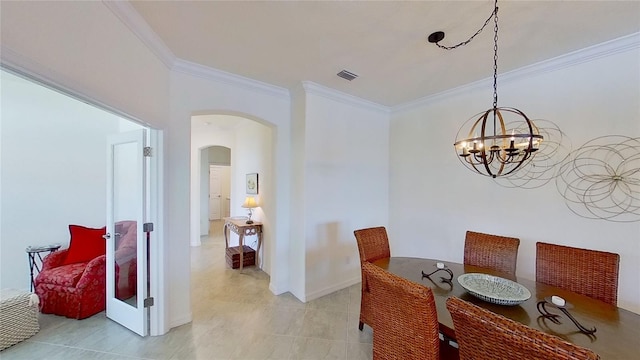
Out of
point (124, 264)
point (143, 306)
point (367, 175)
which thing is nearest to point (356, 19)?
point (367, 175)

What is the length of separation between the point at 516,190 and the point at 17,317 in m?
5.09

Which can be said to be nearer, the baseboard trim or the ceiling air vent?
the ceiling air vent

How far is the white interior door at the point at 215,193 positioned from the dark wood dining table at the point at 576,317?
8789mm

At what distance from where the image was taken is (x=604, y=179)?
7.20ft

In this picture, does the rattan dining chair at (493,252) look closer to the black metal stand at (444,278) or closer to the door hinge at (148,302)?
the black metal stand at (444,278)

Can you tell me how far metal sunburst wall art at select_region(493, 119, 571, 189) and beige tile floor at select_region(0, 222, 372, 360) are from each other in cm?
235

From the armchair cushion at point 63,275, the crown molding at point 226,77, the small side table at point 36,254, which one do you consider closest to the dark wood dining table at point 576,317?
the crown molding at point 226,77

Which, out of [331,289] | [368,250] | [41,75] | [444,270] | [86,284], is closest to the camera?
[41,75]

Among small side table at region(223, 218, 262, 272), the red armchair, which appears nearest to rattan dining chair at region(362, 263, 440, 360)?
the red armchair

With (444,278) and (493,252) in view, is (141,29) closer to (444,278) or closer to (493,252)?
(444,278)

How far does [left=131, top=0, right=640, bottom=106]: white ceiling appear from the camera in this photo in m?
1.75

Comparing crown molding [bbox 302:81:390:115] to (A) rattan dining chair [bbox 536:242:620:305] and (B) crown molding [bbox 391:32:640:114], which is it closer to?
(B) crown molding [bbox 391:32:640:114]

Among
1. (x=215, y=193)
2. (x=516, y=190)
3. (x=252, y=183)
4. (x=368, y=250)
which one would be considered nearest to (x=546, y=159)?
(x=516, y=190)

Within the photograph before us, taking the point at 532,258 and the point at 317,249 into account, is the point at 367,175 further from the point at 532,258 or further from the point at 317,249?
the point at 532,258
